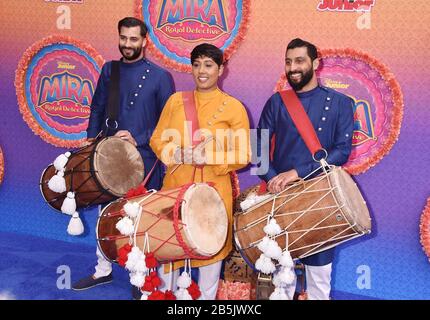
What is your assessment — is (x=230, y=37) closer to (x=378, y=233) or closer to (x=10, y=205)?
(x=378, y=233)

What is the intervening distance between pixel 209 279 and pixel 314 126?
120 cm

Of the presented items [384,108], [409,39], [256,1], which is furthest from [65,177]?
[409,39]

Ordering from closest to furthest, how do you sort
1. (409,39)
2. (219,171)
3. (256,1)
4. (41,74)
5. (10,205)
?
(219,171), (409,39), (256,1), (41,74), (10,205)

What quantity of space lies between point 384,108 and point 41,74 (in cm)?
302

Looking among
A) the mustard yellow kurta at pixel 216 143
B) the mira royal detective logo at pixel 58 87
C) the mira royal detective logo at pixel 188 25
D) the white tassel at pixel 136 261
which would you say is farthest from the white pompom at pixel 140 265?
the mira royal detective logo at pixel 58 87

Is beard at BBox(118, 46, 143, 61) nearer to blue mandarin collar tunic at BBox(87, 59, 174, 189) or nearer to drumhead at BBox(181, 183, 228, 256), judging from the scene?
blue mandarin collar tunic at BBox(87, 59, 174, 189)

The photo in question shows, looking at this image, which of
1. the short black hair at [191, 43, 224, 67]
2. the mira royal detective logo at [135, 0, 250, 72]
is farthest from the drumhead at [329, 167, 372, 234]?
the mira royal detective logo at [135, 0, 250, 72]

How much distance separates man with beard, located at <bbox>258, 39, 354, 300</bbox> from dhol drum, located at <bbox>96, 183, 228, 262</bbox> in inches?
17.1

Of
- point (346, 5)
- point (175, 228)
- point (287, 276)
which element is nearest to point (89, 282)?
point (175, 228)

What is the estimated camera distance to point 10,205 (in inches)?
192

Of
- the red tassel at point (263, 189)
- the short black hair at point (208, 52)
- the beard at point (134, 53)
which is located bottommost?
the red tassel at point (263, 189)

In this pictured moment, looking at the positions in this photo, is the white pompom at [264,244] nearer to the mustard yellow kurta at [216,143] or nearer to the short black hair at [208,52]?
the mustard yellow kurta at [216,143]

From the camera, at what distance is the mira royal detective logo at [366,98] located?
3643mm

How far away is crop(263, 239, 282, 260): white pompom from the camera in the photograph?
2.80 metres
